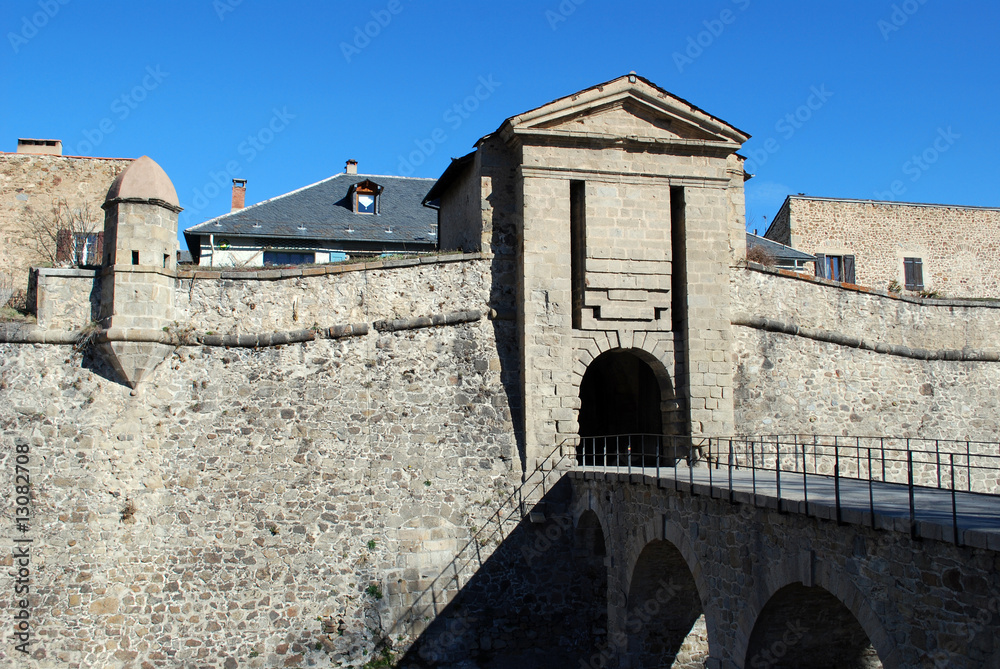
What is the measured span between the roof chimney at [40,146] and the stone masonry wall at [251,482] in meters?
11.9

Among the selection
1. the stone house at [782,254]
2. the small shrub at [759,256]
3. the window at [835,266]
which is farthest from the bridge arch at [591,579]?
the window at [835,266]

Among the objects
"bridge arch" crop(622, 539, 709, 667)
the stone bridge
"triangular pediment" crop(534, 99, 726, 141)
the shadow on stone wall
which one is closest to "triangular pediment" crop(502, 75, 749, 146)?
"triangular pediment" crop(534, 99, 726, 141)

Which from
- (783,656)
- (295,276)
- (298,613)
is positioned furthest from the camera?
(295,276)

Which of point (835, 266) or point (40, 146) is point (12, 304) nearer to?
point (40, 146)

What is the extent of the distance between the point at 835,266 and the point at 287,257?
16.8 m

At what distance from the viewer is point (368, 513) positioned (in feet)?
51.4

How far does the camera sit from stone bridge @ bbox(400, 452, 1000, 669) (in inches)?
273

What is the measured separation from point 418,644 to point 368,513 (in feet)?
7.85

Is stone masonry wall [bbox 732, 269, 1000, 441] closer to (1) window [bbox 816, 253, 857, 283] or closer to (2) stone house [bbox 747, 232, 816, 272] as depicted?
(2) stone house [bbox 747, 232, 816, 272]

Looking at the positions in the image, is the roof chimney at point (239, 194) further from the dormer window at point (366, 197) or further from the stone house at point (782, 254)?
the stone house at point (782, 254)

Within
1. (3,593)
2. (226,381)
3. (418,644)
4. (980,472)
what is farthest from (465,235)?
(980,472)

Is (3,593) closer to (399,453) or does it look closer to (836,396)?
(399,453)

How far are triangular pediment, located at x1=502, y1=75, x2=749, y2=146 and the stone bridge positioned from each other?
648 centimetres

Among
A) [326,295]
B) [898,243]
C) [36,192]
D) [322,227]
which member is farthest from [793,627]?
[36,192]
